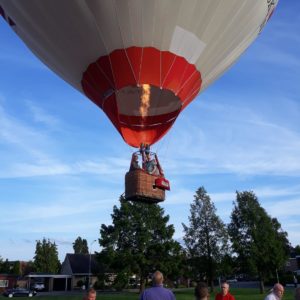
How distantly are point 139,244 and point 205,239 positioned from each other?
6552 millimetres

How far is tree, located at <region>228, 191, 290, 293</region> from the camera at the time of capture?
36.6m

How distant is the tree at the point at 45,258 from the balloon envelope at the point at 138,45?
2403 inches

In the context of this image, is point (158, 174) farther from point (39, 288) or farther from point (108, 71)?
point (39, 288)

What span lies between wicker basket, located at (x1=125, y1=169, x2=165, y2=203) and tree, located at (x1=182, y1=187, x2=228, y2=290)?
100ft

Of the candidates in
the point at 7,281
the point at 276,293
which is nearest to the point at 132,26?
the point at 276,293

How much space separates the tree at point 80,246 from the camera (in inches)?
4189

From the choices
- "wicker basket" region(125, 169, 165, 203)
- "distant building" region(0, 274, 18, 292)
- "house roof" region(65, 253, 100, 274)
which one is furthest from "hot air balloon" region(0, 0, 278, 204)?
"distant building" region(0, 274, 18, 292)

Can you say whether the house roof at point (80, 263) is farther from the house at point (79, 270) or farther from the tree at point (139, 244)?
the tree at point (139, 244)

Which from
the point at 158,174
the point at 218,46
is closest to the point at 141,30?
the point at 218,46

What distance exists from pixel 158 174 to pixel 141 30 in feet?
12.5

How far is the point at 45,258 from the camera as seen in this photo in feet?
231

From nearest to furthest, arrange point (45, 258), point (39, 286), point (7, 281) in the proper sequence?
point (39, 286) → point (7, 281) → point (45, 258)

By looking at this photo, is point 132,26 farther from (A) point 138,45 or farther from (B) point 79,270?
(B) point 79,270

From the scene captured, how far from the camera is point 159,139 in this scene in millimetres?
13312
